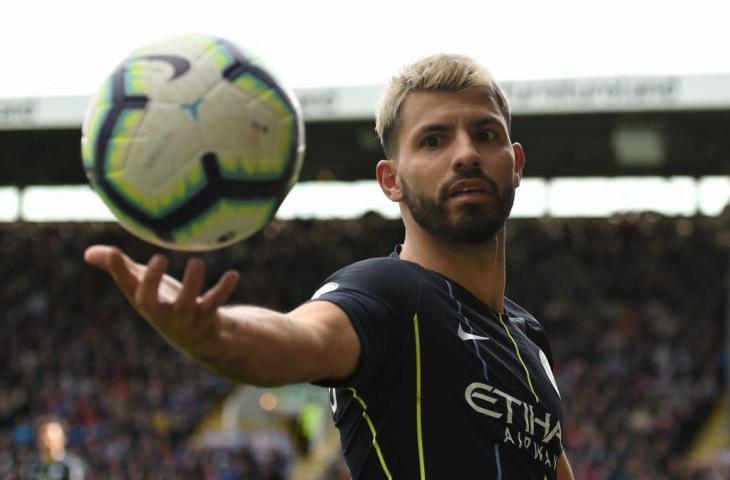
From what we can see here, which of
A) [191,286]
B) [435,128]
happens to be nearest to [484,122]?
[435,128]

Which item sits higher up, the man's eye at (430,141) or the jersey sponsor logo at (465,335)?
the man's eye at (430,141)

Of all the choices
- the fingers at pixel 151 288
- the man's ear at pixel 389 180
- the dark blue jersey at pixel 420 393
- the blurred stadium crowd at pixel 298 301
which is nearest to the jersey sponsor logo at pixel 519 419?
the dark blue jersey at pixel 420 393

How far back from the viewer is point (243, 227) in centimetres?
268

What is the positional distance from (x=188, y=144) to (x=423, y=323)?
0.80m

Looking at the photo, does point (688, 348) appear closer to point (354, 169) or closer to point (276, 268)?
point (354, 169)

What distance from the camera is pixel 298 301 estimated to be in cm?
2600

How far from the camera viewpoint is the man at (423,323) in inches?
91.2

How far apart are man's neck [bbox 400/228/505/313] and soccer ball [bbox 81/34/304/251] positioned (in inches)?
26.3

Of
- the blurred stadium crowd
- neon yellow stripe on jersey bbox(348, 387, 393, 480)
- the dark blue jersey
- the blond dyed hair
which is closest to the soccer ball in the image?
the dark blue jersey

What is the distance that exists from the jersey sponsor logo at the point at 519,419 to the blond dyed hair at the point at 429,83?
2.66 ft

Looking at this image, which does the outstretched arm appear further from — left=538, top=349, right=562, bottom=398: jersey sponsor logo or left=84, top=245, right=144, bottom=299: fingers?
left=538, top=349, right=562, bottom=398: jersey sponsor logo

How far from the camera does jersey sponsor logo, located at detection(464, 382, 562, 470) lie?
2908 mm

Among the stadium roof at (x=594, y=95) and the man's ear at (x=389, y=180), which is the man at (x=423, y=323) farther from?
the stadium roof at (x=594, y=95)

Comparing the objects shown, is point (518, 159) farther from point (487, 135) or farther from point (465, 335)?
point (465, 335)
